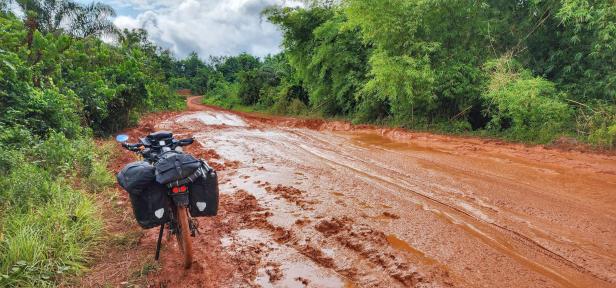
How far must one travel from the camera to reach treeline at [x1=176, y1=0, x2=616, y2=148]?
9359 mm

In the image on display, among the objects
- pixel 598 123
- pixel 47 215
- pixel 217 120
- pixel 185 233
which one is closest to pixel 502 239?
pixel 185 233

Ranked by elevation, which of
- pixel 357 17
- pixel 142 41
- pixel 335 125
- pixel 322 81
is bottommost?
pixel 335 125

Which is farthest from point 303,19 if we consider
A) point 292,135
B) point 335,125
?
point 292,135

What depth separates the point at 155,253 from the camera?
13.4 feet

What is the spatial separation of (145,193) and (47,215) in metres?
1.60

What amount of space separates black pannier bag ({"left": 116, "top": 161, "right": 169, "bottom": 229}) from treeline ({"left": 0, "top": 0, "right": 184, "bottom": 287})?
85 cm

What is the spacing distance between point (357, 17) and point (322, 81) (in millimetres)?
6419

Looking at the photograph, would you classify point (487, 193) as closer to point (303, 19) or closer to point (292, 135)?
point (292, 135)

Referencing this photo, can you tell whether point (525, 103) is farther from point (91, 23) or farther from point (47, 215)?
point (91, 23)

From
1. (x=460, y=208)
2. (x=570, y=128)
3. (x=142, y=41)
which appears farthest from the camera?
(x=142, y=41)

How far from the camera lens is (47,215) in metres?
4.27

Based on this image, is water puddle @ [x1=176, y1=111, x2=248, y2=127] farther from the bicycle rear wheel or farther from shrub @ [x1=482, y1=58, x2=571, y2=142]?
the bicycle rear wheel

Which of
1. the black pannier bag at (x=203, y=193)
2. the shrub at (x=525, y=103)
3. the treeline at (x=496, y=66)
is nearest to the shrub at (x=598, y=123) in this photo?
the treeline at (x=496, y=66)

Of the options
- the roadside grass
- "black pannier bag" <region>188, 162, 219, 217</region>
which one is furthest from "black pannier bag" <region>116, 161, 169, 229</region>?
the roadside grass
